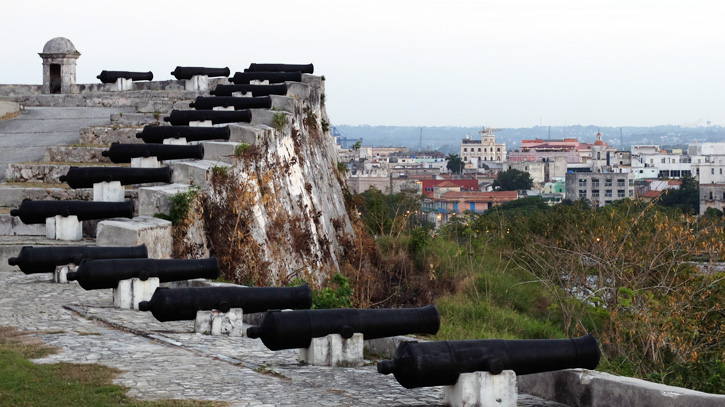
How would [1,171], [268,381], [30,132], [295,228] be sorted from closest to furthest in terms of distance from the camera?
[268,381]
[1,171]
[295,228]
[30,132]

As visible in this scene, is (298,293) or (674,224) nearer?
(298,293)

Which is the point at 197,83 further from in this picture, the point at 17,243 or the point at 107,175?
the point at 17,243

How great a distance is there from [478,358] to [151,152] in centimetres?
1039

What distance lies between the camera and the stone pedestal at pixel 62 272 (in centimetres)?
1254

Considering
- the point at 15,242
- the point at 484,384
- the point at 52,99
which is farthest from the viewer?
the point at 52,99

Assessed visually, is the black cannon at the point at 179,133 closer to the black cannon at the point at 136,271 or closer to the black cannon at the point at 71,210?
the black cannon at the point at 71,210

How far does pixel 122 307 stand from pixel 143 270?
402 mm

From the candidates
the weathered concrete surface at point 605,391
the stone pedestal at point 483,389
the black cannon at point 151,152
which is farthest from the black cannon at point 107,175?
the stone pedestal at point 483,389

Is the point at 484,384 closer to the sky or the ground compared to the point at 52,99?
closer to the ground

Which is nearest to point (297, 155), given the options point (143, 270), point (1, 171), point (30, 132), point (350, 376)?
point (30, 132)

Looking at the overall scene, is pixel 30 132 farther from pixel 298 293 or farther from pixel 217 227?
pixel 298 293

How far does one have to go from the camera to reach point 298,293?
32.8 ft

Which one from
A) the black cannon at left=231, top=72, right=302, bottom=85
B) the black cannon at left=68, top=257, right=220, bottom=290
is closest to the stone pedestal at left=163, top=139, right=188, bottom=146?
the black cannon at left=68, top=257, right=220, bottom=290

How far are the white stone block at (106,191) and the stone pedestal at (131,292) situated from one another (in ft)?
13.8
